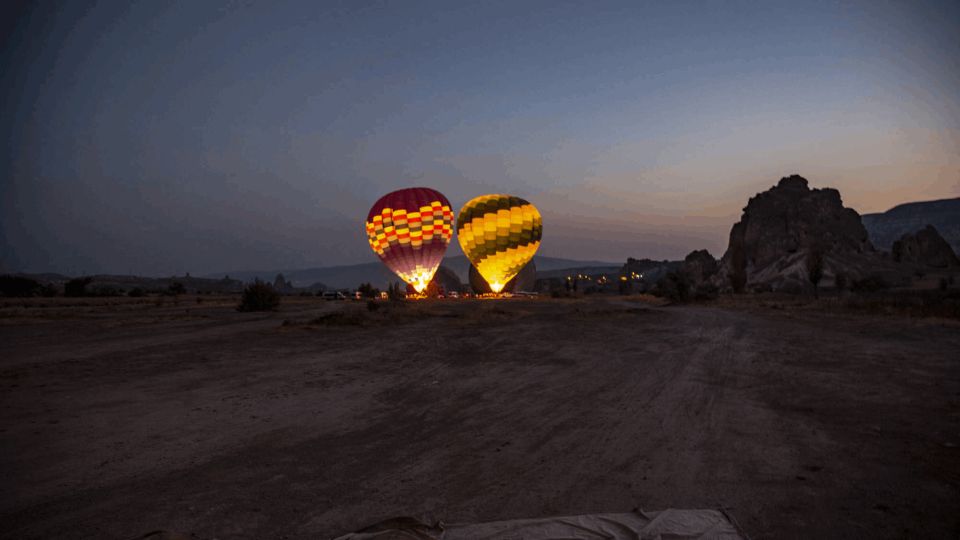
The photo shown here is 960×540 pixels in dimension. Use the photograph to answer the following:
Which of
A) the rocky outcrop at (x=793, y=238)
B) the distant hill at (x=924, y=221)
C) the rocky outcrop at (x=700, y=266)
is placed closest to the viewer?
the rocky outcrop at (x=793, y=238)

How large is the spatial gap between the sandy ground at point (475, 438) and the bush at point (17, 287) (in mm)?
53537

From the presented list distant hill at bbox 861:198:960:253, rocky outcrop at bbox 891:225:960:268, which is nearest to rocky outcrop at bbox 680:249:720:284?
rocky outcrop at bbox 891:225:960:268

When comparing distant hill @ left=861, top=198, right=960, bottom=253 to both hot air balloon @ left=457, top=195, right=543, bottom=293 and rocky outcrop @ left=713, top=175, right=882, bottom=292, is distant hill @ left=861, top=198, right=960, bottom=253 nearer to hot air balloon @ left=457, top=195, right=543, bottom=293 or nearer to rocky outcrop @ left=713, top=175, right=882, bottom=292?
rocky outcrop @ left=713, top=175, right=882, bottom=292

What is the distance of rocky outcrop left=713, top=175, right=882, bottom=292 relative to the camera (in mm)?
87312

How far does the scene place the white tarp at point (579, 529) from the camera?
3703 millimetres

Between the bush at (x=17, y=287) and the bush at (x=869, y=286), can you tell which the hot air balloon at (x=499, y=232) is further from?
Answer: the bush at (x=17, y=287)

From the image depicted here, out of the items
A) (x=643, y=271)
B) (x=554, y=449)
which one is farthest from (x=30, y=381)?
(x=643, y=271)

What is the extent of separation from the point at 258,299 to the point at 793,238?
101198 mm

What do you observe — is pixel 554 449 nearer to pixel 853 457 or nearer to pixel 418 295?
pixel 853 457

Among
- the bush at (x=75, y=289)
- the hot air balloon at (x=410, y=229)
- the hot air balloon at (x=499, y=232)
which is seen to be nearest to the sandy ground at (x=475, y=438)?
the hot air balloon at (x=410, y=229)

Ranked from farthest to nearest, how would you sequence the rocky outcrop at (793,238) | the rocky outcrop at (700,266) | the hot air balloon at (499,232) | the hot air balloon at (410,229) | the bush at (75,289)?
the rocky outcrop at (700,266)
the rocky outcrop at (793,238)
the bush at (75,289)
the hot air balloon at (499,232)
the hot air balloon at (410,229)

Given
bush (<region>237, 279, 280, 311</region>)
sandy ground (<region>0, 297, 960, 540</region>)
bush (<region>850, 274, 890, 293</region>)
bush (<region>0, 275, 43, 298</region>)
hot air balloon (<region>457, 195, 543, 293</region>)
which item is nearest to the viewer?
sandy ground (<region>0, 297, 960, 540</region>)

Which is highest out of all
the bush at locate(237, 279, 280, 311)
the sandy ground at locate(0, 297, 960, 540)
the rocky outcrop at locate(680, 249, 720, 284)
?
the rocky outcrop at locate(680, 249, 720, 284)

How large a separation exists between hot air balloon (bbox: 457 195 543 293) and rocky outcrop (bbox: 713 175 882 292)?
55398 millimetres
